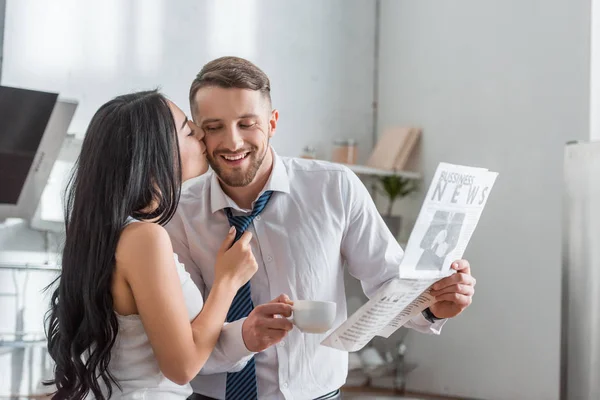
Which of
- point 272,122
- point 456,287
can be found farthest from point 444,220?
point 272,122

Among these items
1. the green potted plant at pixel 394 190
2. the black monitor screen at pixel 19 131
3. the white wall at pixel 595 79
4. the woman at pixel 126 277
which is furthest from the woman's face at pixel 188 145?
the green potted plant at pixel 394 190

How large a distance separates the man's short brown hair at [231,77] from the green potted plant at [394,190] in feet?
8.59

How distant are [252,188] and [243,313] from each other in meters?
0.32

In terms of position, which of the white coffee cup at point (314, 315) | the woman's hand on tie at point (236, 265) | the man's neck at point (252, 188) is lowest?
the white coffee cup at point (314, 315)

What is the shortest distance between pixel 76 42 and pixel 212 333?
2601 mm

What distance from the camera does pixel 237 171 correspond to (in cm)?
183

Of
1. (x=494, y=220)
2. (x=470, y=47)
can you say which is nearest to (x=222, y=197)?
(x=494, y=220)

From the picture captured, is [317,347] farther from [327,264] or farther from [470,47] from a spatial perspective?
[470,47]

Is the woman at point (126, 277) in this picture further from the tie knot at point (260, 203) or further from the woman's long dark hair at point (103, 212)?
the tie knot at point (260, 203)

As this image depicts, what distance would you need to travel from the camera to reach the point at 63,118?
3.31 m

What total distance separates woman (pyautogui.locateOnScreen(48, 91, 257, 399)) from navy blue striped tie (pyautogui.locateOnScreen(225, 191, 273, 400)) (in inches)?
11.7

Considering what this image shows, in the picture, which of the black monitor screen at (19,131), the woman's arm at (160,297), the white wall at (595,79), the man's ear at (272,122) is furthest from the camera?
the white wall at (595,79)

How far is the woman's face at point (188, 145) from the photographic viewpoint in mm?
1524

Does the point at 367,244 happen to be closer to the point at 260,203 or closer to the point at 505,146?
the point at 260,203
